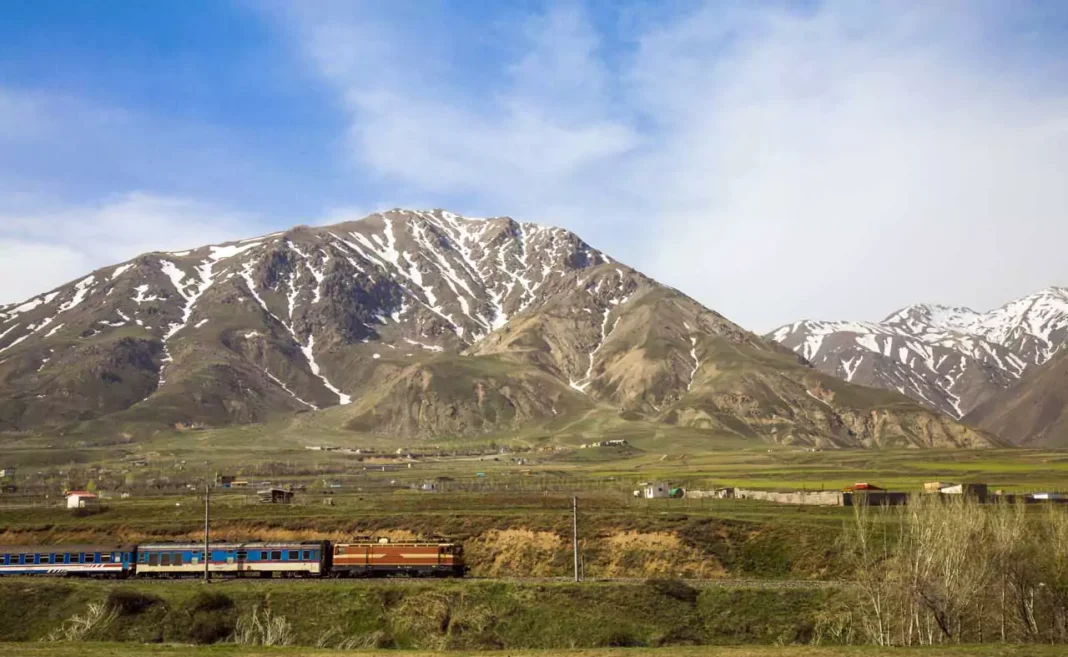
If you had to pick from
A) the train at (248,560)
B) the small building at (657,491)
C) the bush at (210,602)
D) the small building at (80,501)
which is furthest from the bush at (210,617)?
the small building at (657,491)

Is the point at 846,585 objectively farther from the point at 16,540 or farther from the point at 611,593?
the point at 16,540

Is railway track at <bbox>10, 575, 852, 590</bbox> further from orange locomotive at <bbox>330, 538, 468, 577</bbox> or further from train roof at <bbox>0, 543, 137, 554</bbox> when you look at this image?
train roof at <bbox>0, 543, 137, 554</bbox>

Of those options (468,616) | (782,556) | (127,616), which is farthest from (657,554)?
(127,616)

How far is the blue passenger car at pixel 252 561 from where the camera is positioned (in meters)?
82.2

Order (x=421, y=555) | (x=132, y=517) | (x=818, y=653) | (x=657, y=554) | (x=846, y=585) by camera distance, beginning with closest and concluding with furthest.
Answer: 1. (x=818, y=653)
2. (x=846, y=585)
3. (x=421, y=555)
4. (x=657, y=554)
5. (x=132, y=517)

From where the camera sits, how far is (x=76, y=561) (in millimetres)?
85000

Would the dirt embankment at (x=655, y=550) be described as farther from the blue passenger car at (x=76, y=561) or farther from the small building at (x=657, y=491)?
the small building at (x=657, y=491)

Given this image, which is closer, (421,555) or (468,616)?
(468,616)

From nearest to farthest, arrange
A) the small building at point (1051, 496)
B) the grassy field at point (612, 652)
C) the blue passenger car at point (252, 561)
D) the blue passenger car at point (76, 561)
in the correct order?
1. the grassy field at point (612, 652)
2. the blue passenger car at point (252, 561)
3. the blue passenger car at point (76, 561)
4. the small building at point (1051, 496)

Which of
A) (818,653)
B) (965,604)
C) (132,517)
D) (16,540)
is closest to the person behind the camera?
(818,653)

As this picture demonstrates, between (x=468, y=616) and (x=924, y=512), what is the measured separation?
1168 inches

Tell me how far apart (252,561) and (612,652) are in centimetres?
4568

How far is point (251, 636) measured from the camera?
2483 inches

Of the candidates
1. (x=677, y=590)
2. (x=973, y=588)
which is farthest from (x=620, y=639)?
(x=973, y=588)
